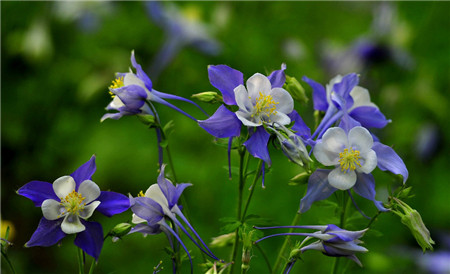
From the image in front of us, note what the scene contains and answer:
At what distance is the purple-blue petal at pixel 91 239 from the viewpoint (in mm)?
880

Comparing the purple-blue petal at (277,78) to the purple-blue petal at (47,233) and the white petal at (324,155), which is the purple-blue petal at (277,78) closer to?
the white petal at (324,155)

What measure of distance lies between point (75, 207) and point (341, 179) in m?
0.41

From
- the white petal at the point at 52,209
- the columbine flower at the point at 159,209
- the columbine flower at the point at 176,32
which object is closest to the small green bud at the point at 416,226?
the columbine flower at the point at 159,209

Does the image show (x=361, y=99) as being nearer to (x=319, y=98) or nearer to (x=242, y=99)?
(x=319, y=98)

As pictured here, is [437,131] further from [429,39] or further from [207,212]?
[207,212]

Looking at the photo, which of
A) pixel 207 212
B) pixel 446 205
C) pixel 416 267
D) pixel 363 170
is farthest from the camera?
pixel 446 205

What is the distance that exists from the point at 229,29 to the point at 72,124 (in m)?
0.85

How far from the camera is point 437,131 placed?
8.28ft

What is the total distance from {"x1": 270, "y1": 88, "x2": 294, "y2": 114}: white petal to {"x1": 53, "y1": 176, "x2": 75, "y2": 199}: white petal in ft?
1.11

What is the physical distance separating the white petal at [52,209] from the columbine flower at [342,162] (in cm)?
37

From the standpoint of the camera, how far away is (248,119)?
0.94 meters

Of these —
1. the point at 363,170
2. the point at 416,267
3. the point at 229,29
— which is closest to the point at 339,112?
the point at 363,170

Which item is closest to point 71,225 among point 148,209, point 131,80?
point 148,209

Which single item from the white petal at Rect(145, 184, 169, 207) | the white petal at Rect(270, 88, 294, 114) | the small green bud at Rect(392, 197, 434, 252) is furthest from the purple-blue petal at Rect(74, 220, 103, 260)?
the small green bud at Rect(392, 197, 434, 252)
